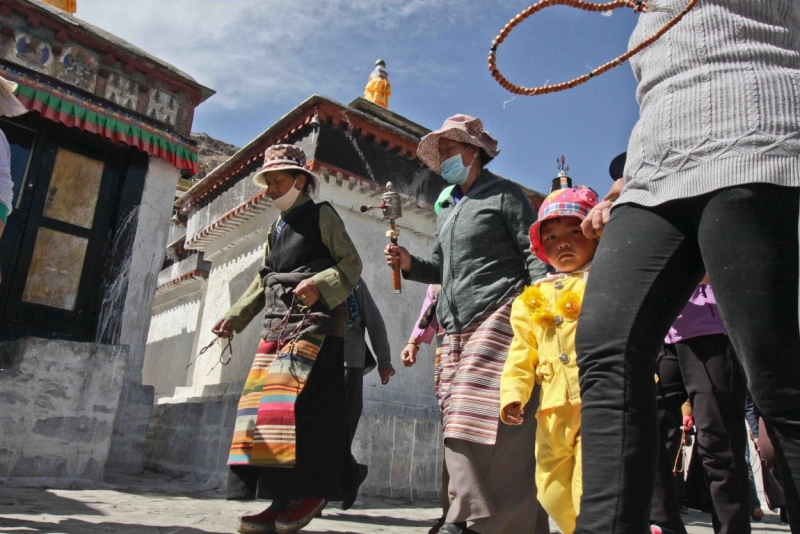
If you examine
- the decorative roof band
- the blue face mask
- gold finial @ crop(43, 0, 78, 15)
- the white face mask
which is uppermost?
gold finial @ crop(43, 0, 78, 15)

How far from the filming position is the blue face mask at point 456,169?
3.41m

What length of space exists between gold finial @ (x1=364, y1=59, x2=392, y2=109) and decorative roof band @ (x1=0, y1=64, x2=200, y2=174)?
233 inches

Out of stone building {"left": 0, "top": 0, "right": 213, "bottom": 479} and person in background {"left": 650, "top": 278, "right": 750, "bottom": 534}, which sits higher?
stone building {"left": 0, "top": 0, "right": 213, "bottom": 479}

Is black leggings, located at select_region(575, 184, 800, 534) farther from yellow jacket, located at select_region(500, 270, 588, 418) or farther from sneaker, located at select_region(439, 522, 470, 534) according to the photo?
sneaker, located at select_region(439, 522, 470, 534)

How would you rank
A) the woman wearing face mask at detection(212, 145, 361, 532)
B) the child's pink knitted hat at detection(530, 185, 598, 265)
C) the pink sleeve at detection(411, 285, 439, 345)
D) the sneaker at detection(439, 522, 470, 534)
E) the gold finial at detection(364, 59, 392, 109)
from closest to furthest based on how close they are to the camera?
the sneaker at detection(439, 522, 470, 534)
the child's pink knitted hat at detection(530, 185, 598, 265)
the woman wearing face mask at detection(212, 145, 361, 532)
the pink sleeve at detection(411, 285, 439, 345)
the gold finial at detection(364, 59, 392, 109)

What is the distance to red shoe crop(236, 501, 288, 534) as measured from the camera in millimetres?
3049

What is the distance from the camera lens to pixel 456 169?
342cm

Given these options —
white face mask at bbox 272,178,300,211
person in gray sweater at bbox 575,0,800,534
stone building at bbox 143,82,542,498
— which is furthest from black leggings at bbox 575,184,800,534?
stone building at bbox 143,82,542,498

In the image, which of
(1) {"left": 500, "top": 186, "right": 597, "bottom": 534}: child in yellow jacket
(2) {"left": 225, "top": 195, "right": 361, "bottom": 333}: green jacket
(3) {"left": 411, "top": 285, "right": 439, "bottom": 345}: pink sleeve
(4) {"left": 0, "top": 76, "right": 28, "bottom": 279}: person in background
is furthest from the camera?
(3) {"left": 411, "top": 285, "right": 439, "bottom": 345}: pink sleeve

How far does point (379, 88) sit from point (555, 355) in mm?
10865

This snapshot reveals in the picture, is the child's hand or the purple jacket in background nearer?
the child's hand

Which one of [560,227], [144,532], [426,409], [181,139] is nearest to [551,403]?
[560,227]

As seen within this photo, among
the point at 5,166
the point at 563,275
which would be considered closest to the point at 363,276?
the point at 5,166

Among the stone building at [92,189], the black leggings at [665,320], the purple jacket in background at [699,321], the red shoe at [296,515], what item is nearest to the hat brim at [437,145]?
the purple jacket in background at [699,321]
